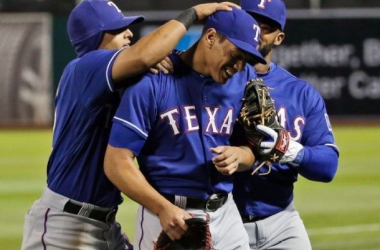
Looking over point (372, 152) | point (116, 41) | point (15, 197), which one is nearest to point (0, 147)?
point (15, 197)

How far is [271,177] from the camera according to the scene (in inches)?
210

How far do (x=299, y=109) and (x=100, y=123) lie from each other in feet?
3.81

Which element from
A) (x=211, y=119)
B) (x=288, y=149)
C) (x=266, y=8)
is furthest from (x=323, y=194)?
(x=211, y=119)

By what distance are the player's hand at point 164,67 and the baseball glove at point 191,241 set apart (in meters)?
0.73

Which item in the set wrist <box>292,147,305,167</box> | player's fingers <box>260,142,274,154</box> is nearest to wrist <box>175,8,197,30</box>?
player's fingers <box>260,142,274,154</box>

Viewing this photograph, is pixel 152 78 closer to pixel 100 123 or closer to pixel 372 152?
pixel 100 123

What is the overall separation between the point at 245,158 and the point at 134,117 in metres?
0.60

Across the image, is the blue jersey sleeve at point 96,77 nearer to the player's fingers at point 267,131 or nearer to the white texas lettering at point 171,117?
the white texas lettering at point 171,117

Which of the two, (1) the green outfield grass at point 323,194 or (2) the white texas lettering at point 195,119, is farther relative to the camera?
(1) the green outfield grass at point 323,194

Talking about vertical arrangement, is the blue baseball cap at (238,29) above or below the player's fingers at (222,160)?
above

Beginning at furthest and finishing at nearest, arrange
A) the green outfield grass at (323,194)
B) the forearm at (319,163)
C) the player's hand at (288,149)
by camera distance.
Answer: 1. the green outfield grass at (323,194)
2. the forearm at (319,163)
3. the player's hand at (288,149)

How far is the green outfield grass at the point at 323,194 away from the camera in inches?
369

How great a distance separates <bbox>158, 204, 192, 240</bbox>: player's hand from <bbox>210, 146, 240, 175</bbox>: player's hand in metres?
0.27

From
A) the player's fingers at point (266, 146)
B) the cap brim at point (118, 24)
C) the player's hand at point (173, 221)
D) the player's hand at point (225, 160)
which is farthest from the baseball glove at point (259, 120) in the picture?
the cap brim at point (118, 24)
